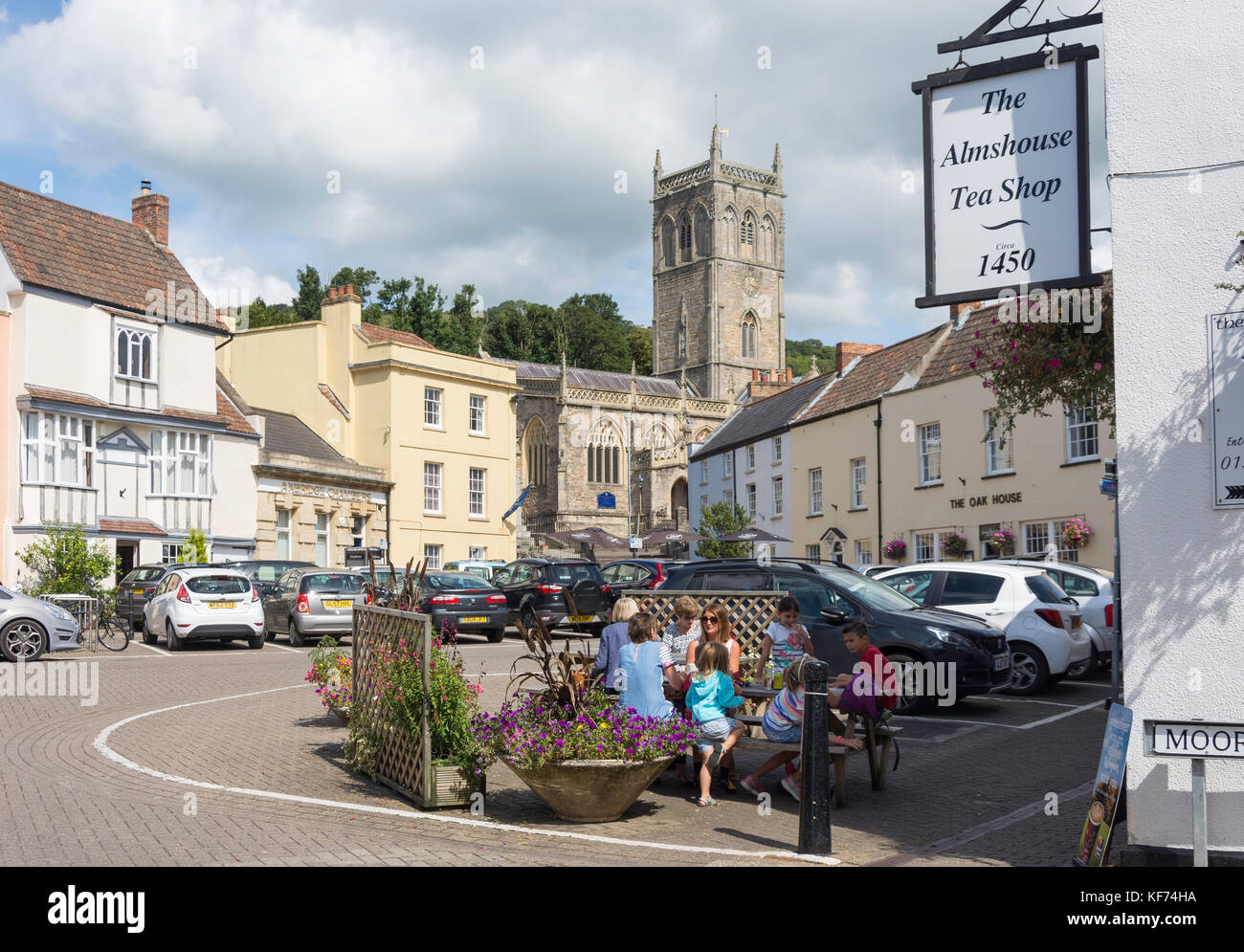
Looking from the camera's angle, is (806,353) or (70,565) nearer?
(70,565)

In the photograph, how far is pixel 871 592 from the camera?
14125 millimetres

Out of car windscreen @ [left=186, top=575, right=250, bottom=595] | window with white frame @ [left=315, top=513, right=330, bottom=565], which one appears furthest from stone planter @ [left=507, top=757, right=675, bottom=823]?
window with white frame @ [left=315, top=513, right=330, bottom=565]

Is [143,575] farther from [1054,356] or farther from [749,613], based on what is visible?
[1054,356]

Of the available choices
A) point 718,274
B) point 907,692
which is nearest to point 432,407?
point 907,692

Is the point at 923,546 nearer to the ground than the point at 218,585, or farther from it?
farther from it

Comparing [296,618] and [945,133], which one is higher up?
[945,133]

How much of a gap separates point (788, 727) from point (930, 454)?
76.0 feet

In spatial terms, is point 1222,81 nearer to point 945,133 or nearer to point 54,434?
point 945,133

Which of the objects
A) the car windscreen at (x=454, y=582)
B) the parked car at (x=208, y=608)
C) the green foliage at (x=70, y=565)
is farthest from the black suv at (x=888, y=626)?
the green foliage at (x=70, y=565)

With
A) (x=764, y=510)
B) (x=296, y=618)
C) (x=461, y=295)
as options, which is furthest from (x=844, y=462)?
(x=461, y=295)

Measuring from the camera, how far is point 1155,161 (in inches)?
271

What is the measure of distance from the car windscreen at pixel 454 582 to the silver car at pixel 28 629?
7.51 meters
